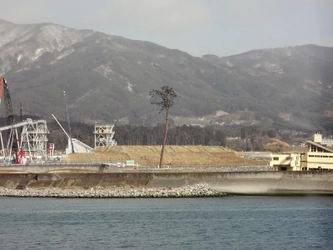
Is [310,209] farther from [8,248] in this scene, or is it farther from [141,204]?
[8,248]

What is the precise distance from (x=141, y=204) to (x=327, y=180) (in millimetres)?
21626

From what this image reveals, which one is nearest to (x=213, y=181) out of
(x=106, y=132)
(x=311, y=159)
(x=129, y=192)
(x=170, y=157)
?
(x=129, y=192)

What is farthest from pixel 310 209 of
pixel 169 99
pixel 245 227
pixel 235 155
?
pixel 235 155

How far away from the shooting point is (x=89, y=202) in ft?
255

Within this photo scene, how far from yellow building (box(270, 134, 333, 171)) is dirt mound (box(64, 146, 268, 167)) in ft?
169

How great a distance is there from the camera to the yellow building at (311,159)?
286ft

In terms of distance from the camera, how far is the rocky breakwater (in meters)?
83.2

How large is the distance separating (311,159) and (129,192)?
21.3 metres

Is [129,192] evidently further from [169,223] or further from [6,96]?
[6,96]

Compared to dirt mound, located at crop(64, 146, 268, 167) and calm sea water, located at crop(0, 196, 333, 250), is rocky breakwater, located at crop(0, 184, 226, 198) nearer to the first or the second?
calm sea water, located at crop(0, 196, 333, 250)

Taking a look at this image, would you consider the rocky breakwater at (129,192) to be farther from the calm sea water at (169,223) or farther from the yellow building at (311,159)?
the yellow building at (311,159)

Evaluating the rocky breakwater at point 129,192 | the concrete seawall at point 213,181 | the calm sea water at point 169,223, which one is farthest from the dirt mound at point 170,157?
the calm sea water at point 169,223

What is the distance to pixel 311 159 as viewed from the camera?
8812 cm

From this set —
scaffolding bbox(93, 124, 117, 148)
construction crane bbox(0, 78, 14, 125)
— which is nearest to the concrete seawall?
construction crane bbox(0, 78, 14, 125)
